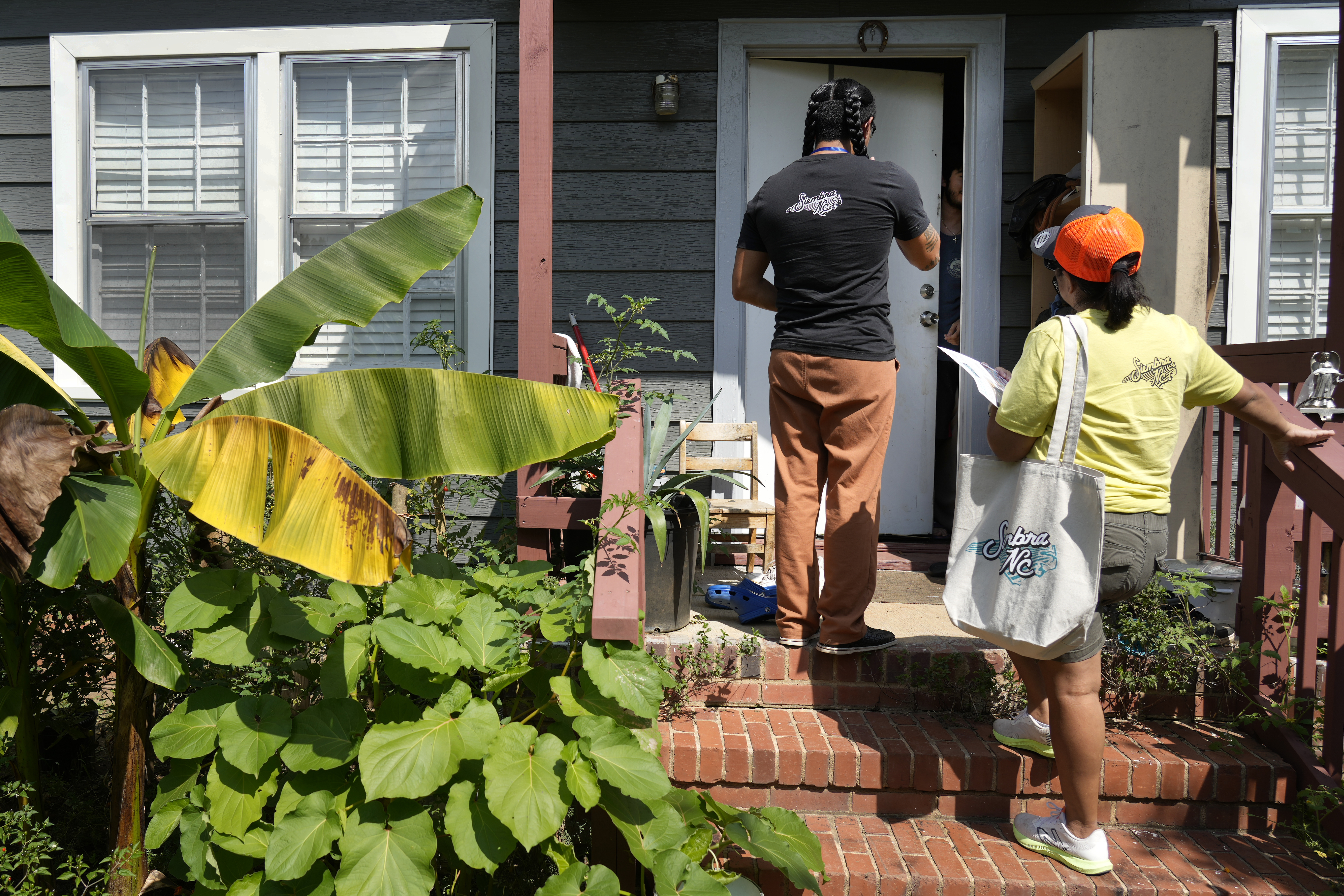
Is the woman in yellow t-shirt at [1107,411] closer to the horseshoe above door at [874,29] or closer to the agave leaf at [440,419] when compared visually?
the agave leaf at [440,419]

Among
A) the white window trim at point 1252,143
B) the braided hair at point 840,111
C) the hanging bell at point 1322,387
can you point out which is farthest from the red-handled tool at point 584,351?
the white window trim at point 1252,143

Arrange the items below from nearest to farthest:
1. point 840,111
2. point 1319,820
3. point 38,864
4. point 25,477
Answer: point 25,477 < point 38,864 < point 1319,820 < point 840,111

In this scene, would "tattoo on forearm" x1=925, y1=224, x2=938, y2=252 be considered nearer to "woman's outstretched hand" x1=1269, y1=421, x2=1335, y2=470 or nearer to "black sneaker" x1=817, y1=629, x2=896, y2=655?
"woman's outstretched hand" x1=1269, y1=421, x2=1335, y2=470

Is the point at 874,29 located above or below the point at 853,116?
above

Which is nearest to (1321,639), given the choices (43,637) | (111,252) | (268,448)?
(268,448)

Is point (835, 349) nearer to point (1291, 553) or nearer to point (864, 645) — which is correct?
point (864, 645)

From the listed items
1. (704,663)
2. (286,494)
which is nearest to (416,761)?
(286,494)

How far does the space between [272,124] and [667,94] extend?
2160mm

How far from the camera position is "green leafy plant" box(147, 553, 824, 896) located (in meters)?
1.97

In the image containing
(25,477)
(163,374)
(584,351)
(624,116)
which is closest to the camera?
(25,477)

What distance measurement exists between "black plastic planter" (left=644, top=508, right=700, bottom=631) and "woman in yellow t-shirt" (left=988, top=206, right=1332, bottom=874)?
123 cm

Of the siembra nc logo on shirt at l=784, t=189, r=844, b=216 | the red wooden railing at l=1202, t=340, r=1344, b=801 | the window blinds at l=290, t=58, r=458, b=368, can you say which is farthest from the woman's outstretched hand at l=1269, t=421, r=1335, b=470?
the window blinds at l=290, t=58, r=458, b=368

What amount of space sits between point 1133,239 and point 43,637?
11.4 feet

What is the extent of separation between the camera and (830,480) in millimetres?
3068
